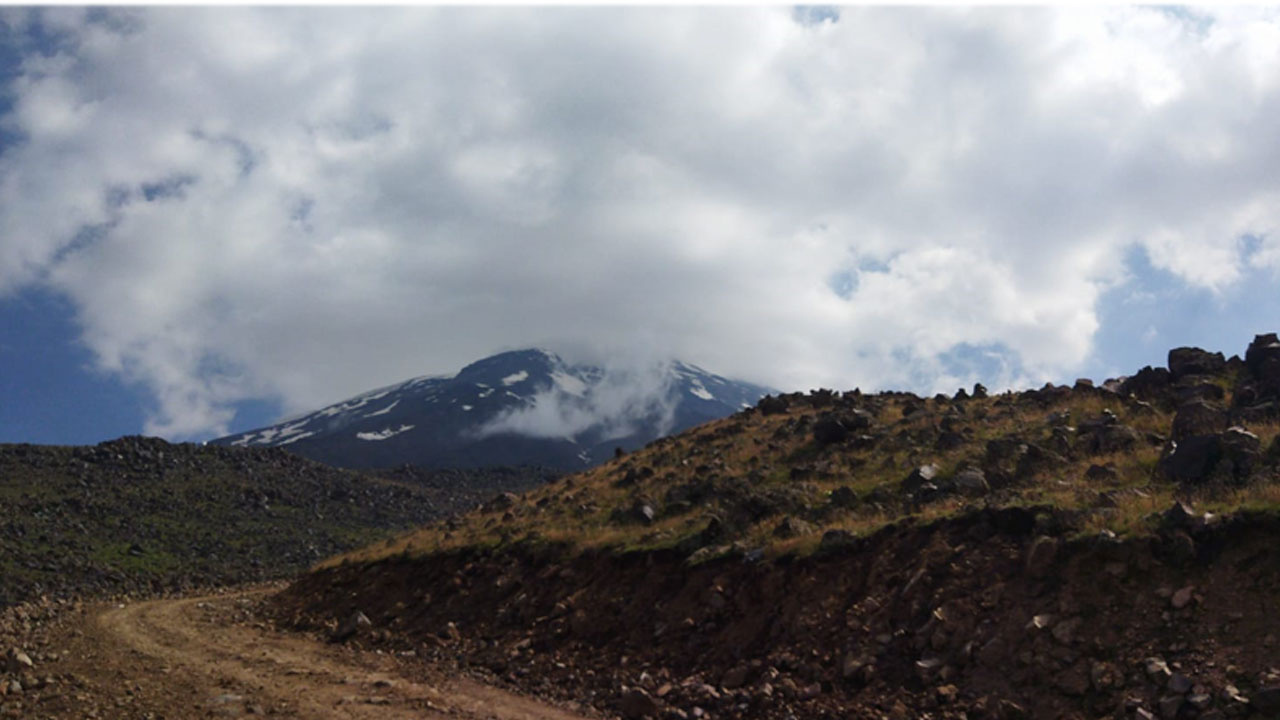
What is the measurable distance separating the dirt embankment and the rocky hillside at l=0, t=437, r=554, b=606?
3710 centimetres

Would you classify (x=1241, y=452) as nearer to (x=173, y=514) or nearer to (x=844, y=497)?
(x=844, y=497)

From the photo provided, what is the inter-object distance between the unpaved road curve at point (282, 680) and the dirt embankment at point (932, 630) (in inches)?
52.2

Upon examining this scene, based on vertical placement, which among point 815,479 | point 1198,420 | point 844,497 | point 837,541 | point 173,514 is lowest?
point 837,541

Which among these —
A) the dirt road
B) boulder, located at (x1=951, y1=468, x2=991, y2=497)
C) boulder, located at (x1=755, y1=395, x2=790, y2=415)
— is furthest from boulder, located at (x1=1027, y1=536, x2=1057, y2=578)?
boulder, located at (x1=755, y1=395, x2=790, y2=415)

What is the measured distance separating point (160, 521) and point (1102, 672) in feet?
221

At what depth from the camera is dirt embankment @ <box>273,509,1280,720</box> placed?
10.8 metres

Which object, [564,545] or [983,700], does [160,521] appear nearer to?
[564,545]

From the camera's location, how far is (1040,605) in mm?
12562

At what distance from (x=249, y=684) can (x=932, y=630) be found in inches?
525

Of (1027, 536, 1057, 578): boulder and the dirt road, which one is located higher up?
(1027, 536, 1057, 578): boulder

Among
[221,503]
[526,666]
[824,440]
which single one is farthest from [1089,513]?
[221,503]

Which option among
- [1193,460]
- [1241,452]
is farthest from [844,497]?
[1241,452]

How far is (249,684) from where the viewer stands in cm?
1603

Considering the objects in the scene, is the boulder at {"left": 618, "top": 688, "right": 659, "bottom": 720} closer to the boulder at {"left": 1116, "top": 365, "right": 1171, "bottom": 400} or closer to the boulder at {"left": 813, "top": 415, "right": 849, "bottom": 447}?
the boulder at {"left": 813, "top": 415, "right": 849, "bottom": 447}
